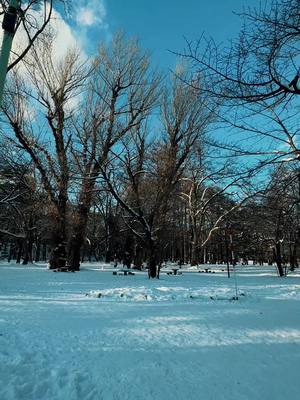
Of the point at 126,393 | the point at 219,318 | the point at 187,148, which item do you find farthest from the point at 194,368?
the point at 187,148

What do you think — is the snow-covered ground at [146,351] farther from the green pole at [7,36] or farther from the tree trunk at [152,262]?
the tree trunk at [152,262]

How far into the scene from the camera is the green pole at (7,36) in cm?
375

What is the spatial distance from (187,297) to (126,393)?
8004mm

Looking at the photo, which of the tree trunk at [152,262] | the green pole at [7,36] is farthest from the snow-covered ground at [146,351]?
the tree trunk at [152,262]

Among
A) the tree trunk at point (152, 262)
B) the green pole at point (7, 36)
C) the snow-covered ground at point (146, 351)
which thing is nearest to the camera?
the green pole at point (7, 36)

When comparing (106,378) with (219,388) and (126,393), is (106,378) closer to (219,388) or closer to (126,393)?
(126,393)

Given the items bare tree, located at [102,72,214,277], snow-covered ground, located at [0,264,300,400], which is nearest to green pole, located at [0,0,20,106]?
snow-covered ground, located at [0,264,300,400]

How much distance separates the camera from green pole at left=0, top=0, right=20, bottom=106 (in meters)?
3.75

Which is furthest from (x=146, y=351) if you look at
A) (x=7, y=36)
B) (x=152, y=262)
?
(x=152, y=262)

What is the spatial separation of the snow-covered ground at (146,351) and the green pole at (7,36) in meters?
3.23

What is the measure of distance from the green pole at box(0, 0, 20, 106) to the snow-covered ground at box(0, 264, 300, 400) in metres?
3.23

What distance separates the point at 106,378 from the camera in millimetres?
4570

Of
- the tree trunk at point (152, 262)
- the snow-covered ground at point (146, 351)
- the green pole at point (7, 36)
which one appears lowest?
the snow-covered ground at point (146, 351)

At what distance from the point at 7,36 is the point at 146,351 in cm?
468
